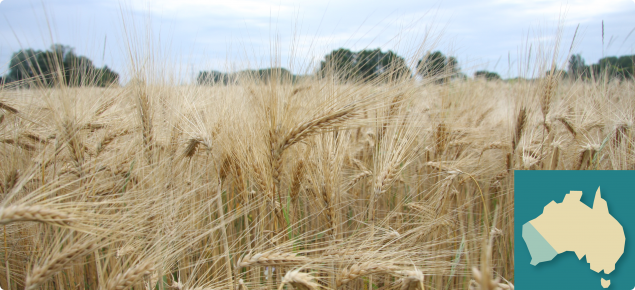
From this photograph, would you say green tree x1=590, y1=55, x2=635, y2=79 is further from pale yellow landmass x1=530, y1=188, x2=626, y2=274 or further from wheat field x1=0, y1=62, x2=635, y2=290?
pale yellow landmass x1=530, y1=188, x2=626, y2=274

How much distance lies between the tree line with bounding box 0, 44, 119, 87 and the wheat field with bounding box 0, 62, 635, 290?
0.08 meters

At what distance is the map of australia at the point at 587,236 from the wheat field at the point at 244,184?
23cm

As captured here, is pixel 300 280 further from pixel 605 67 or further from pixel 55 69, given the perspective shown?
pixel 605 67

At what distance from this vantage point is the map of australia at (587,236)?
1.27 m

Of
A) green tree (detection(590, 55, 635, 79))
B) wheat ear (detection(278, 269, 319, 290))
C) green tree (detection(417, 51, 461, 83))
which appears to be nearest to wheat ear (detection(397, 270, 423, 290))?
wheat ear (detection(278, 269, 319, 290))

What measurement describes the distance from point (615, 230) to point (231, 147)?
1592 mm

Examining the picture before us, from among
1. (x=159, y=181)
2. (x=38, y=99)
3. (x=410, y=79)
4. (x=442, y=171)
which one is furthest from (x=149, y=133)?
(x=442, y=171)

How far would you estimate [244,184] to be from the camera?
149 cm

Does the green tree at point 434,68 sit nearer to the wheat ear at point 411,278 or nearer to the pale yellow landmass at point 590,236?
the pale yellow landmass at point 590,236

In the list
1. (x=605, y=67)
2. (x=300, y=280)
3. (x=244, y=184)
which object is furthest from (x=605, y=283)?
(x=605, y=67)

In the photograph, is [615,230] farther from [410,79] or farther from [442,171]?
[410,79]

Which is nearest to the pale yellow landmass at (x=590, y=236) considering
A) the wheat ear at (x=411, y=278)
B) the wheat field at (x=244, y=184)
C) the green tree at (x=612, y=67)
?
the wheat field at (x=244, y=184)

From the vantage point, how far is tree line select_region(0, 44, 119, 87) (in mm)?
1467

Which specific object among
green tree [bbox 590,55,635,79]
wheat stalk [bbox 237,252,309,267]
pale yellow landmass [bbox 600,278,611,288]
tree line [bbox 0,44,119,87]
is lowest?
pale yellow landmass [bbox 600,278,611,288]
